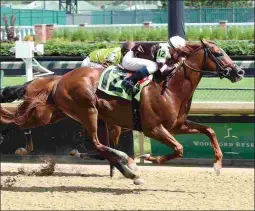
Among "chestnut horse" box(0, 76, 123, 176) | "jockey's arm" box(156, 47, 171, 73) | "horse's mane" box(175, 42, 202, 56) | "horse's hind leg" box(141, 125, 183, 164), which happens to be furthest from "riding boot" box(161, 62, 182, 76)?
"chestnut horse" box(0, 76, 123, 176)

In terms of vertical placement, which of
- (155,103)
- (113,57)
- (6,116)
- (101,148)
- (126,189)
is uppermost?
(113,57)

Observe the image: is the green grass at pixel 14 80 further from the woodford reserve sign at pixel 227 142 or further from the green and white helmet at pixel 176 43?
the green and white helmet at pixel 176 43

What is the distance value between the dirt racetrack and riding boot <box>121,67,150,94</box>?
115 centimetres

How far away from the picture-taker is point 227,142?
1043 centimetres

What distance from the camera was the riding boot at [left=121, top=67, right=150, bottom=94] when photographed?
845 centimetres

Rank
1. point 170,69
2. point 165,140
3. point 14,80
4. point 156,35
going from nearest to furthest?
point 165,140
point 170,69
point 14,80
point 156,35

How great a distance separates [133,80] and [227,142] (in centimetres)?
A: 246

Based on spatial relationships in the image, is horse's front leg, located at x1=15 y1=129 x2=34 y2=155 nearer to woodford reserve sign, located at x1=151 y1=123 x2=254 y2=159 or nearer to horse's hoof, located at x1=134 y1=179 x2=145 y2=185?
horse's hoof, located at x1=134 y1=179 x2=145 y2=185

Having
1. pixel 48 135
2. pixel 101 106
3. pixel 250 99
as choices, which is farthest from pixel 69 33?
pixel 101 106

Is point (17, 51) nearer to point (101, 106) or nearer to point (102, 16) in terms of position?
point (101, 106)

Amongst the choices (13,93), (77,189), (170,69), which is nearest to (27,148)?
(13,93)

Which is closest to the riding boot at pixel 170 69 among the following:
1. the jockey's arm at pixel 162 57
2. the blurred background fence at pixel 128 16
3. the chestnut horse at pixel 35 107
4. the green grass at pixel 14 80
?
the jockey's arm at pixel 162 57

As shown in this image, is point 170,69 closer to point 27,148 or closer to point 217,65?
point 217,65

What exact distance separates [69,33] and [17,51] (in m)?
20.0
